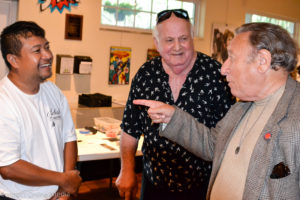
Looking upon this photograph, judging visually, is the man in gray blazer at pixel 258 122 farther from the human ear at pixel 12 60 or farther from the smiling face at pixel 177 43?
the human ear at pixel 12 60

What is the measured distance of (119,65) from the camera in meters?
5.83

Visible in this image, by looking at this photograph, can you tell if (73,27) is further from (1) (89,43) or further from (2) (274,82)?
(2) (274,82)

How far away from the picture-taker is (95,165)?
4.65 m

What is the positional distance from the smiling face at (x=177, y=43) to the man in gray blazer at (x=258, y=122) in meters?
0.48

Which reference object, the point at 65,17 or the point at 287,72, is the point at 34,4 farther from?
the point at 287,72

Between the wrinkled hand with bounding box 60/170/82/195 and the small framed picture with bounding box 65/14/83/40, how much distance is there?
11.4 feet

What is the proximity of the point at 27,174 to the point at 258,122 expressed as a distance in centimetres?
118

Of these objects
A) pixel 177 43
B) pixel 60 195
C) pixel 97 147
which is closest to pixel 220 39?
pixel 97 147

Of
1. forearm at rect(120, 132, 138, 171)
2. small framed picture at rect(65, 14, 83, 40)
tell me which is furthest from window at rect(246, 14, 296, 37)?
forearm at rect(120, 132, 138, 171)

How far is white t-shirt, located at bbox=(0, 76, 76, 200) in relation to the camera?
1765 mm

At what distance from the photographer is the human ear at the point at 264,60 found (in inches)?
53.4

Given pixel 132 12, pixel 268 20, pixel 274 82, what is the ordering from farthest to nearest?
pixel 268 20
pixel 132 12
pixel 274 82

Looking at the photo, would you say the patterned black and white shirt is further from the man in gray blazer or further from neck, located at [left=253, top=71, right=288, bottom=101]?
neck, located at [left=253, top=71, right=288, bottom=101]

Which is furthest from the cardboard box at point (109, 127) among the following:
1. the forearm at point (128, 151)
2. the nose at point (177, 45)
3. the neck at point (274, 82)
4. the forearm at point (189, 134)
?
the neck at point (274, 82)
